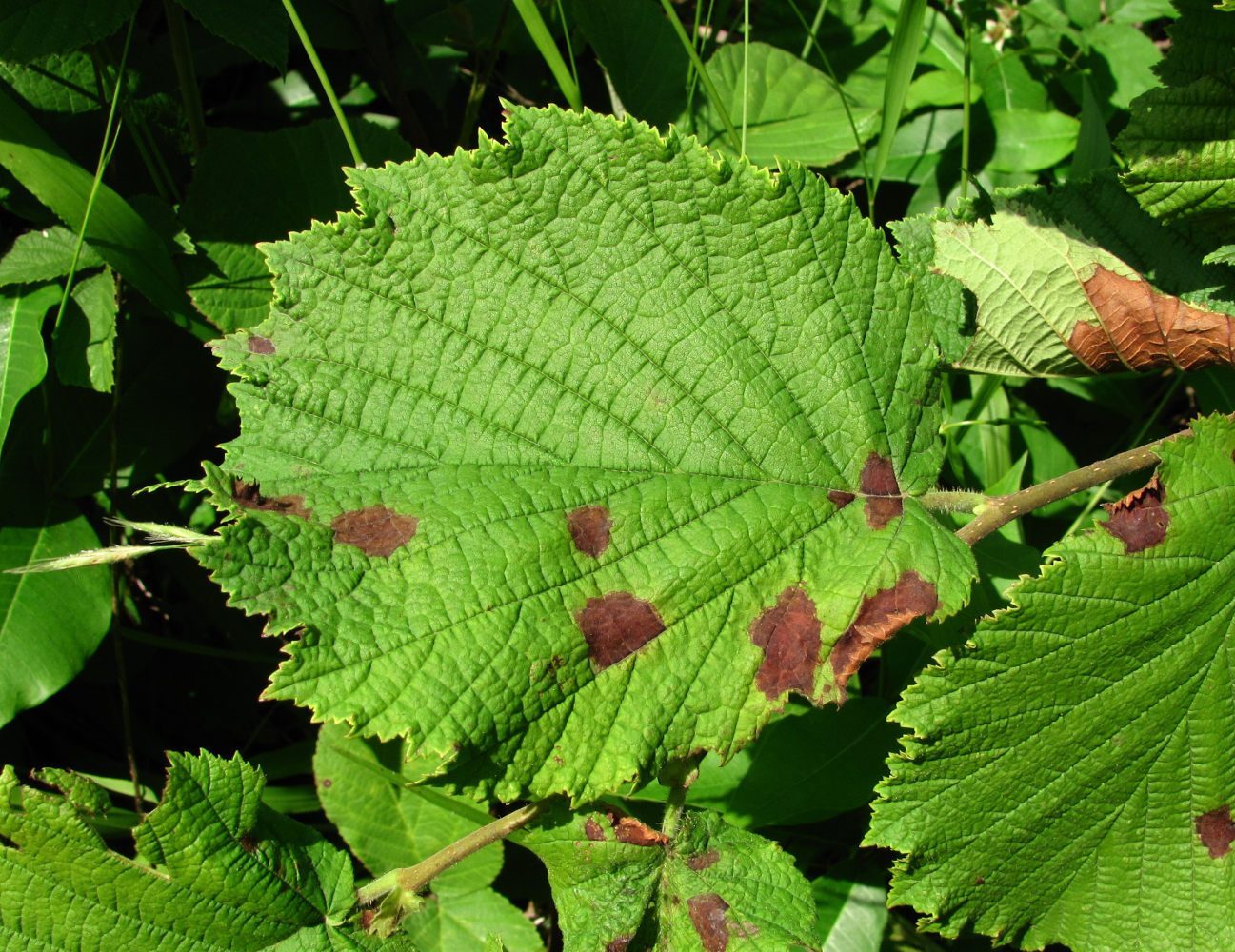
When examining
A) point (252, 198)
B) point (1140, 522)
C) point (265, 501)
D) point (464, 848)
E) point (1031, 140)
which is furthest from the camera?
point (1031, 140)

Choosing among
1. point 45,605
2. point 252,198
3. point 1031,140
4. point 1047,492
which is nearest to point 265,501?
point 45,605

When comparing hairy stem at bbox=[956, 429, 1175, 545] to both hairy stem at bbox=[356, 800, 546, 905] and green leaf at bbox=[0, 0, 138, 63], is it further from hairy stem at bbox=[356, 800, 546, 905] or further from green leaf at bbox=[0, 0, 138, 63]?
green leaf at bbox=[0, 0, 138, 63]

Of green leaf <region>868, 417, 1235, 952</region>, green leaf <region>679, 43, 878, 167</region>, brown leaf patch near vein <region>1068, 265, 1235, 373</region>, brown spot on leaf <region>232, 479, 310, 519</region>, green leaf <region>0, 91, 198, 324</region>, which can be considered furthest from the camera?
green leaf <region>679, 43, 878, 167</region>

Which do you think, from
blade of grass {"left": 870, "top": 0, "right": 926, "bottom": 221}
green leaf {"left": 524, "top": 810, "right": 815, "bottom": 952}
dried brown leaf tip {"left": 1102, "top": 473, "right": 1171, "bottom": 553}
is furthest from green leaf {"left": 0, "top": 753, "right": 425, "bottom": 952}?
blade of grass {"left": 870, "top": 0, "right": 926, "bottom": 221}

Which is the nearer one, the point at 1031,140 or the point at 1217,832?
the point at 1217,832

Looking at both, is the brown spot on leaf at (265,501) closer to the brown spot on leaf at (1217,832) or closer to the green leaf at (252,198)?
the green leaf at (252,198)

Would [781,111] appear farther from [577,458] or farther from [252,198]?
[577,458]

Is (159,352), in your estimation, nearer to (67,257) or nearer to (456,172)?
(67,257)

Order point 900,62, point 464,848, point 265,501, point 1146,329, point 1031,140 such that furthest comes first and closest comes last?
point 1031,140 → point 900,62 → point 1146,329 → point 464,848 → point 265,501
